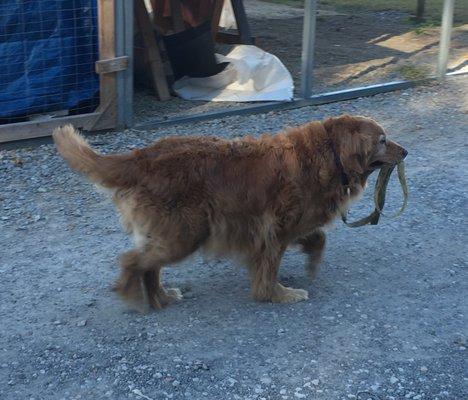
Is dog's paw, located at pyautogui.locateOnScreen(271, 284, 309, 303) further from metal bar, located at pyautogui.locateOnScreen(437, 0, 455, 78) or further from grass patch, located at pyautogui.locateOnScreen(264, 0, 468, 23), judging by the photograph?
grass patch, located at pyautogui.locateOnScreen(264, 0, 468, 23)

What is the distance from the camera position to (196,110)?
30.0ft

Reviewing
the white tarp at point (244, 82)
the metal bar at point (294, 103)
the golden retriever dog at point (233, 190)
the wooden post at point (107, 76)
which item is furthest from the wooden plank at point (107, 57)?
the golden retriever dog at point (233, 190)

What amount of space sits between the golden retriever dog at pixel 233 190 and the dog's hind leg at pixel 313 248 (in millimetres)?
137

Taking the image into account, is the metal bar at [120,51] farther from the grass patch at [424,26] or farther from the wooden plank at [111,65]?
the grass patch at [424,26]

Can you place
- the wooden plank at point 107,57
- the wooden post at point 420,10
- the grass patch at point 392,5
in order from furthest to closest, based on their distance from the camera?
the grass patch at point 392,5 < the wooden post at point 420,10 < the wooden plank at point 107,57

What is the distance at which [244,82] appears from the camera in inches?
381

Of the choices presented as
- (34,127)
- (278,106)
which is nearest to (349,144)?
(34,127)

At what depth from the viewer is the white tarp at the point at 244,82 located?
31.1ft

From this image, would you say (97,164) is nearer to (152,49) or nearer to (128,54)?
(128,54)

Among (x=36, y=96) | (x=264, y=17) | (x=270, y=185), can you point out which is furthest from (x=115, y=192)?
(x=264, y=17)

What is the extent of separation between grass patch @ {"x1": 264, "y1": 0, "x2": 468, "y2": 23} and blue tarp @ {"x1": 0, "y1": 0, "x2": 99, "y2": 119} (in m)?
8.54

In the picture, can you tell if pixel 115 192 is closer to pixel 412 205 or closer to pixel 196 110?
pixel 412 205

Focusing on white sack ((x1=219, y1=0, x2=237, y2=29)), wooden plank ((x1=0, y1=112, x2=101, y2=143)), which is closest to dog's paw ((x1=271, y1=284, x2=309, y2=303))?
wooden plank ((x1=0, y1=112, x2=101, y2=143))

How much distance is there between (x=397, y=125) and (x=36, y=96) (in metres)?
3.94
